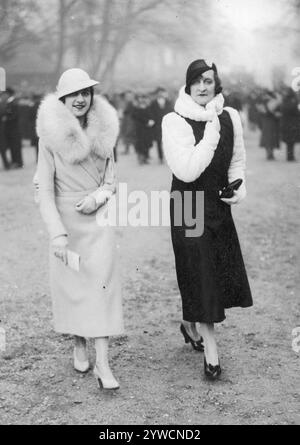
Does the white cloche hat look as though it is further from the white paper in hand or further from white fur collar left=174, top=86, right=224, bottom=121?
the white paper in hand

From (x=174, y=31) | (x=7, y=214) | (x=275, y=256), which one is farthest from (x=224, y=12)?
(x=275, y=256)

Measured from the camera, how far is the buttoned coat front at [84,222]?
12.5ft

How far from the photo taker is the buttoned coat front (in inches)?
151

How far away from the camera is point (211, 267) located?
156 inches

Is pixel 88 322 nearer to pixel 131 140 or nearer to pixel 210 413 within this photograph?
pixel 210 413

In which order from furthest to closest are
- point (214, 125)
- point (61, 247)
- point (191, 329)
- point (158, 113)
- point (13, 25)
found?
point (13, 25) → point (158, 113) → point (191, 329) → point (214, 125) → point (61, 247)

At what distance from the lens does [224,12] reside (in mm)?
22812

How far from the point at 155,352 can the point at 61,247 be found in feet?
3.99

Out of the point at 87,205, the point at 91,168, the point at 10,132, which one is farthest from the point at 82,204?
the point at 10,132

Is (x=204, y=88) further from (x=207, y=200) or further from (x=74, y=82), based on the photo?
(x=74, y=82)

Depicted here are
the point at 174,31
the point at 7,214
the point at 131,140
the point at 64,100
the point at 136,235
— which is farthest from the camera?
the point at 174,31

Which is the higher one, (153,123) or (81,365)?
(81,365)

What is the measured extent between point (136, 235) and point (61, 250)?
15.1ft

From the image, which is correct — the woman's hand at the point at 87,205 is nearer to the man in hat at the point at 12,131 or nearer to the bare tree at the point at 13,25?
the man in hat at the point at 12,131
